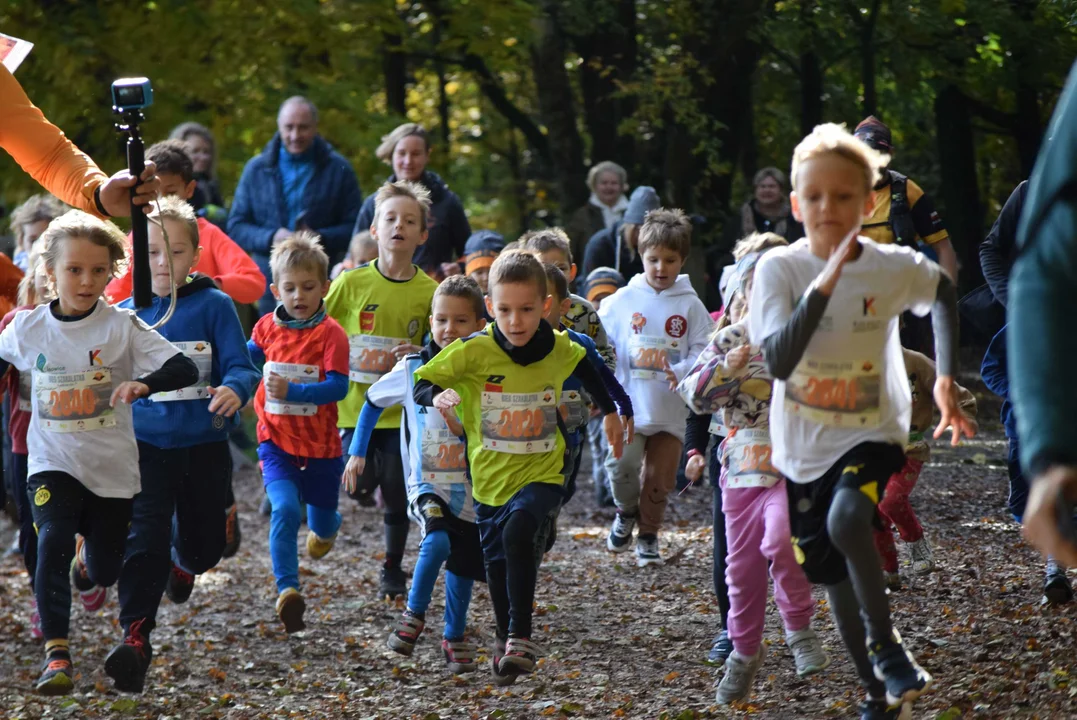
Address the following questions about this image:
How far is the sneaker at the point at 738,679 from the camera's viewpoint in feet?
19.2

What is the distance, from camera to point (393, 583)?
8656 millimetres

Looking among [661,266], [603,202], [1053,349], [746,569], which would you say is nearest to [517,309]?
[746,569]

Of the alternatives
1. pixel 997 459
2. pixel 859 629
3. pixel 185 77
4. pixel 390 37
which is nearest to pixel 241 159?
pixel 185 77

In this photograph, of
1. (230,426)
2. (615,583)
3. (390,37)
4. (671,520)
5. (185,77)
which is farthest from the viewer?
(390,37)

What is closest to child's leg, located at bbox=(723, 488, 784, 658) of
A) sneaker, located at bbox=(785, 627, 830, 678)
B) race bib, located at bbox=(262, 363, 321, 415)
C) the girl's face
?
sneaker, located at bbox=(785, 627, 830, 678)

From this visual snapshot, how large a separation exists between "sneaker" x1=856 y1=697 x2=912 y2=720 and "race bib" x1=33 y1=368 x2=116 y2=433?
3501 millimetres

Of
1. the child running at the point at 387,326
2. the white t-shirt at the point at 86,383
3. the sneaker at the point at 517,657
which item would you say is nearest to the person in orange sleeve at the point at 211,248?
the child running at the point at 387,326

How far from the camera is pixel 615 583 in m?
9.04

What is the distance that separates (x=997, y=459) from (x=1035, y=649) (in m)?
6.80

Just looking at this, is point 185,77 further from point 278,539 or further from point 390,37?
point 278,539

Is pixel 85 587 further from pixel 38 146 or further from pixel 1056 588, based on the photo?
pixel 1056 588

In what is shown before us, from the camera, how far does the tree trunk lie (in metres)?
18.7

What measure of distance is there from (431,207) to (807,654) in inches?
207

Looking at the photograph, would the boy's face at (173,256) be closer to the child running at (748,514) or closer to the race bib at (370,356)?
the race bib at (370,356)
